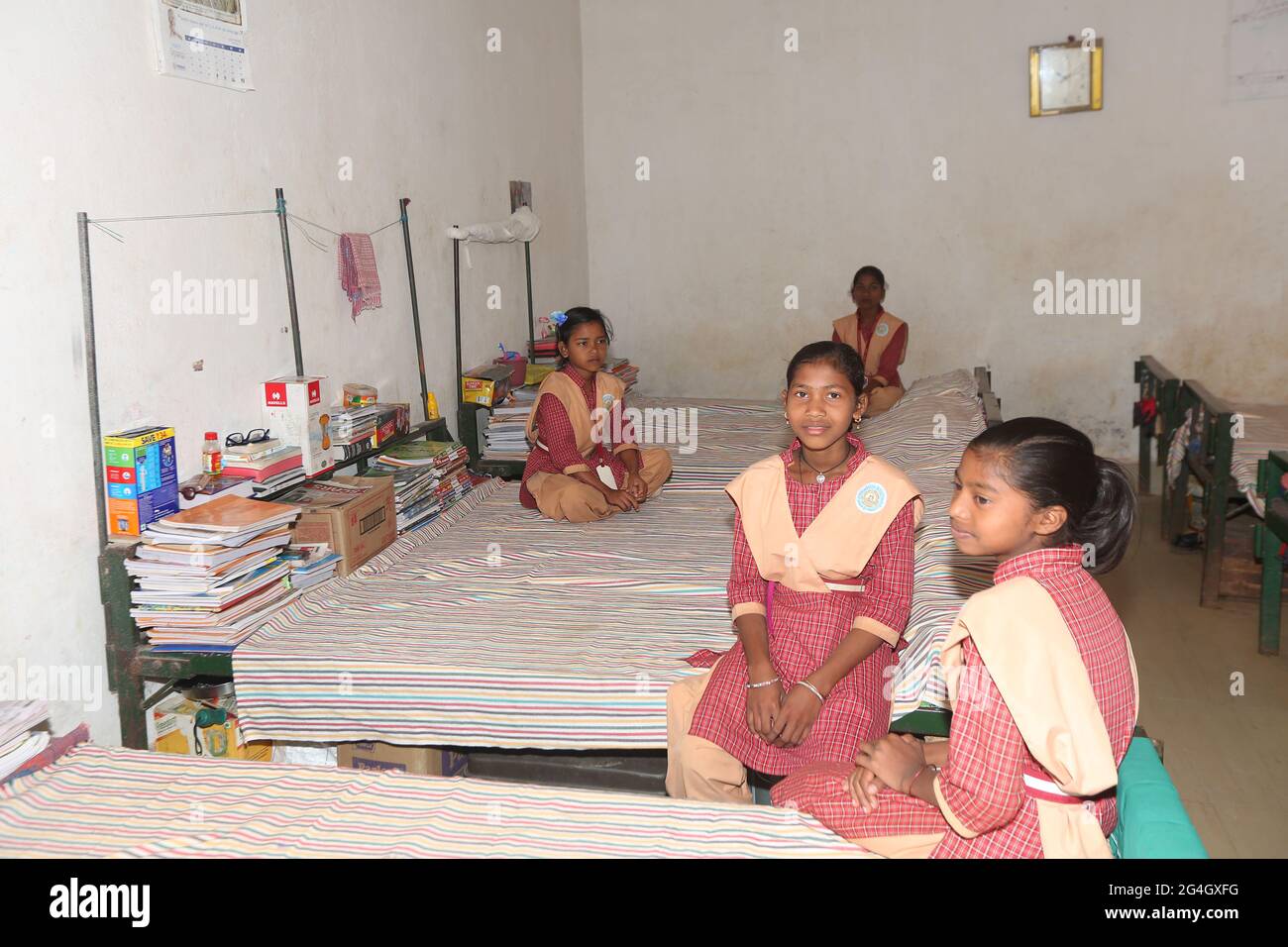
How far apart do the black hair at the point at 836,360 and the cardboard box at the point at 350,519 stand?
1603mm

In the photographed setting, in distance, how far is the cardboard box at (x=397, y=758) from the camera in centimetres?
276

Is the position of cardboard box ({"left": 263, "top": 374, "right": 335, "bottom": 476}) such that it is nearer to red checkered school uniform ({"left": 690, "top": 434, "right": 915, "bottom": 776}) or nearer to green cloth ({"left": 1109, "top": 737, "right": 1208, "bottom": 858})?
red checkered school uniform ({"left": 690, "top": 434, "right": 915, "bottom": 776})

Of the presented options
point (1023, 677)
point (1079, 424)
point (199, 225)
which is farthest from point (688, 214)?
point (1023, 677)

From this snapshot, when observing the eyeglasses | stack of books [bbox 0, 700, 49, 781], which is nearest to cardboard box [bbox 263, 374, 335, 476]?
the eyeglasses

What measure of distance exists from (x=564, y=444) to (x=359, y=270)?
1.03 metres

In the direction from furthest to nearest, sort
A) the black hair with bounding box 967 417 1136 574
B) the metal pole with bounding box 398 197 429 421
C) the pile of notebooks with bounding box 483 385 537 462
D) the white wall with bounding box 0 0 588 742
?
the pile of notebooks with bounding box 483 385 537 462, the metal pole with bounding box 398 197 429 421, the white wall with bounding box 0 0 588 742, the black hair with bounding box 967 417 1136 574

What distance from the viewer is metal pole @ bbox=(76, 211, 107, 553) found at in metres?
2.63

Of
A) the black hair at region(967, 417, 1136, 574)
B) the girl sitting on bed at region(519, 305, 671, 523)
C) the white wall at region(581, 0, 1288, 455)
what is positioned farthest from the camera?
the white wall at region(581, 0, 1288, 455)

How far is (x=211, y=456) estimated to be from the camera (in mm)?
3104

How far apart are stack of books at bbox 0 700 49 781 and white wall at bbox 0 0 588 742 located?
463 mm

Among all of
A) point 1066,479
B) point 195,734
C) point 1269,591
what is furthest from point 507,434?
point 1066,479

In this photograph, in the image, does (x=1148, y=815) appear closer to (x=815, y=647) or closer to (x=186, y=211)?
(x=815, y=647)

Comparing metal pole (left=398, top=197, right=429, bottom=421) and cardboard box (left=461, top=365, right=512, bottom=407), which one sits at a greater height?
metal pole (left=398, top=197, right=429, bottom=421)
